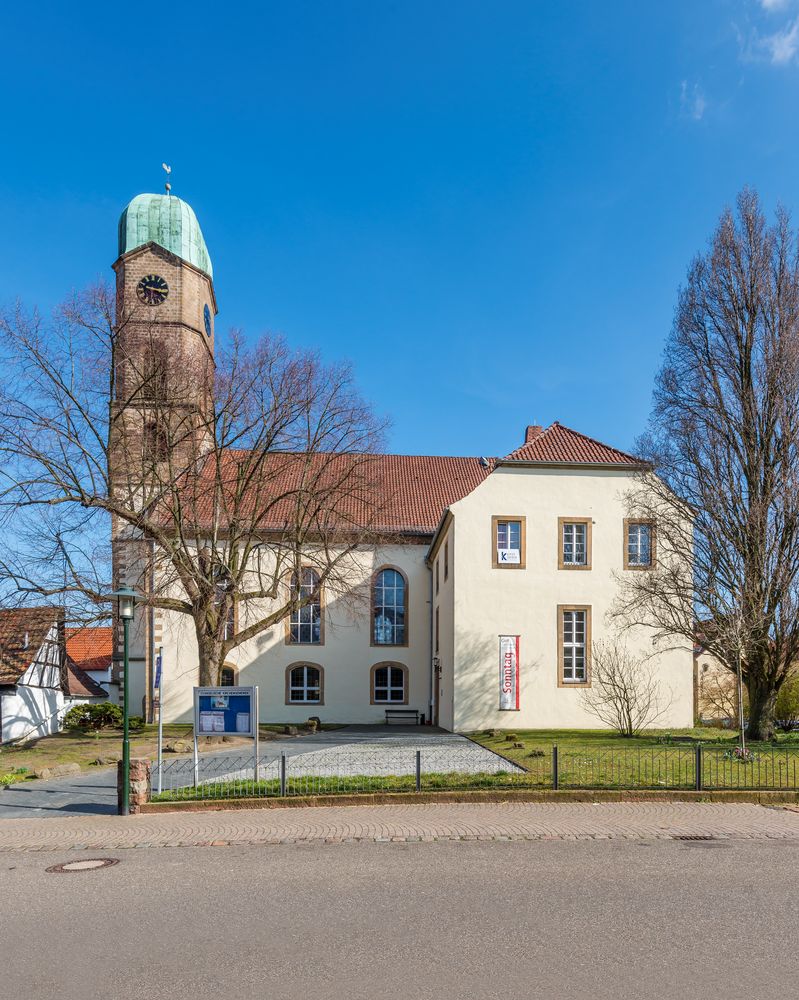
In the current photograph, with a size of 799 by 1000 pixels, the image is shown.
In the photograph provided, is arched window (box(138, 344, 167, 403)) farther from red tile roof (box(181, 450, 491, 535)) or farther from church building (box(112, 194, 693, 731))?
red tile roof (box(181, 450, 491, 535))

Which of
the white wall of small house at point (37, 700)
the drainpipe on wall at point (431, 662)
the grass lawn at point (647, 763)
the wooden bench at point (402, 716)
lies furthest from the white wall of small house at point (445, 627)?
the white wall of small house at point (37, 700)

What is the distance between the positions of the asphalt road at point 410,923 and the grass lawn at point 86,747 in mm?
11465

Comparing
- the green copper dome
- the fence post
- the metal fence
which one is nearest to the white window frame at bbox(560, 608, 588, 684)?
the metal fence

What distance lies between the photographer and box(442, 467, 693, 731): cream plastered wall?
2827 centimetres

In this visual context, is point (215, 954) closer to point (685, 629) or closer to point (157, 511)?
point (685, 629)

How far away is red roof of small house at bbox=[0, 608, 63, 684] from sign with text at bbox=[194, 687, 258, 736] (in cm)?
1678

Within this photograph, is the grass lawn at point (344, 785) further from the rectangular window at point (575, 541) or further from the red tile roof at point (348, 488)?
the rectangular window at point (575, 541)


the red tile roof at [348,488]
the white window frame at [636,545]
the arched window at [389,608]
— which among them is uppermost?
the red tile roof at [348,488]

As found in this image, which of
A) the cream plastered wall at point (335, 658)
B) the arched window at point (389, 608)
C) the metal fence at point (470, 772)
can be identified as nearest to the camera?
the metal fence at point (470, 772)

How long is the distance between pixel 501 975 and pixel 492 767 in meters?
11.2

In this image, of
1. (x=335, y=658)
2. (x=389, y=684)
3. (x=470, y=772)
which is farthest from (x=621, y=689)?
(x=335, y=658)

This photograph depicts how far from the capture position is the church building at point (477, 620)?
28.3m

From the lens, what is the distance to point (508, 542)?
95.1 feet

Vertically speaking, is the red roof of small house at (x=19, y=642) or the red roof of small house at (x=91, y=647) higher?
the red roof of small house at (x=19, y=642)
